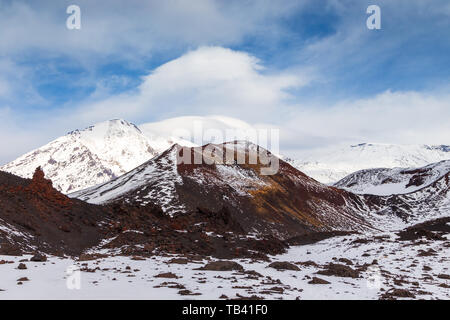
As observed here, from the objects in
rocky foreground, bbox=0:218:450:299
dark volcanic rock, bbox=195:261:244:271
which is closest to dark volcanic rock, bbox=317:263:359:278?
rocky foreground, bbox=0:218:450:299

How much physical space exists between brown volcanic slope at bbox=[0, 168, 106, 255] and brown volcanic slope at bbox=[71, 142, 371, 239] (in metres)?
16.3

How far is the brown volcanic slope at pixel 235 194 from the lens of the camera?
8062 centimetres

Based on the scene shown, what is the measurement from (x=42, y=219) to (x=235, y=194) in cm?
5734

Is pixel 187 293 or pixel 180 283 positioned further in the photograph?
pixel 180 283

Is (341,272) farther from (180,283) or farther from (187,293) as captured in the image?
(187,293)

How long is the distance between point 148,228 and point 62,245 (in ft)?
40.1

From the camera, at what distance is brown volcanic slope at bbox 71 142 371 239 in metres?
80.6

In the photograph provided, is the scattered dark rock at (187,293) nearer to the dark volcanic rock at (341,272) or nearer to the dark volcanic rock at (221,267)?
the dark volcanic rock at (221,267)

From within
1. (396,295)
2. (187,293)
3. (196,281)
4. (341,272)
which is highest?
(187,293)

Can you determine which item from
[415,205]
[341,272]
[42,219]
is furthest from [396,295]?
[415,205]

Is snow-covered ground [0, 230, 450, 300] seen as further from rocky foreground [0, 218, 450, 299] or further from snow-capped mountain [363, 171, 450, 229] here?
snow-capped mountain [363, 171, 450, 229]

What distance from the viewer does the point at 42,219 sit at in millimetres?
40906

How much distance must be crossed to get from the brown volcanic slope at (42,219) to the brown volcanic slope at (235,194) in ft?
53.3
